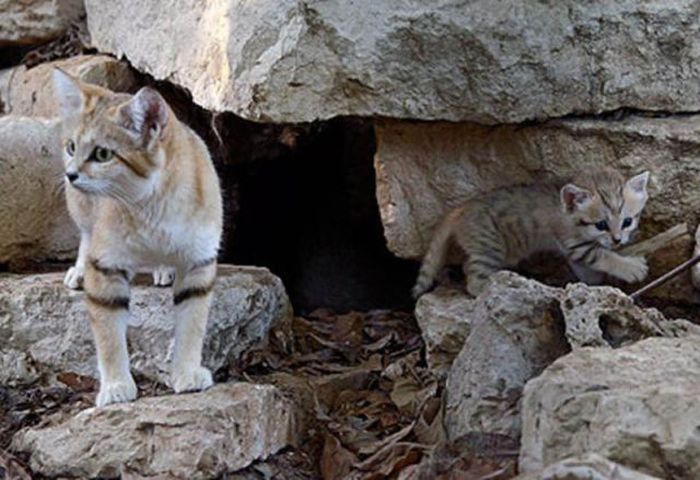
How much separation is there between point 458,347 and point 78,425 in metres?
1.72

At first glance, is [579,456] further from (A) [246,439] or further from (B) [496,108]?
(B) [496,108]

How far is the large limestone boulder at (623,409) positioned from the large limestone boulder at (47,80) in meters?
3.66

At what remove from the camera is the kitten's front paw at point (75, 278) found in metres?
5.62

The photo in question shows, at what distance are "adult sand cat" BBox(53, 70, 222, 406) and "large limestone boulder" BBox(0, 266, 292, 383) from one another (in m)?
0.33

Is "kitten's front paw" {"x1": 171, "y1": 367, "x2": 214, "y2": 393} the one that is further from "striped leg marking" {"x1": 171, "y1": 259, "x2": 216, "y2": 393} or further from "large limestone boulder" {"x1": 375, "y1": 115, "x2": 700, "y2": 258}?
"large limestone boulder" {"x1": 375, "y1": 115, "x2": 700, "y2": 258}

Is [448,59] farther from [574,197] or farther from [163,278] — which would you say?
[163,278]

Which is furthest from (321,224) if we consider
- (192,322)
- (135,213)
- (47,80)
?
(135,213)

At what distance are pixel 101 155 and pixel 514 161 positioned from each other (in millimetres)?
2087

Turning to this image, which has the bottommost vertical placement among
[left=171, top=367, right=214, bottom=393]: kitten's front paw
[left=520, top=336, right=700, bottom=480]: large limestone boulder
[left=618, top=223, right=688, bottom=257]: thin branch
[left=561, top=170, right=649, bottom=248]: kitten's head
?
[left=171, top=367, right=214, bottom=393]: kitten's front paw

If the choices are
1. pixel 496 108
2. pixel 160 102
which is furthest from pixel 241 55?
pixel 496 108

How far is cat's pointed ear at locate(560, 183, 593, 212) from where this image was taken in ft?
19.0

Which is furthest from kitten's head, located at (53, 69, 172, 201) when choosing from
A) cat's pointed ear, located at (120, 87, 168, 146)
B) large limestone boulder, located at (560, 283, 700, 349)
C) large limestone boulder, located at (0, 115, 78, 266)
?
large limestone boulder, located at (560, 283, 700, 349)

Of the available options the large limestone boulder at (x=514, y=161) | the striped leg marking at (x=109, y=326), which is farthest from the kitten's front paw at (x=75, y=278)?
the large limestone boulder at (x=514, y=161)

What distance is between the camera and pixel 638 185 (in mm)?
5648
